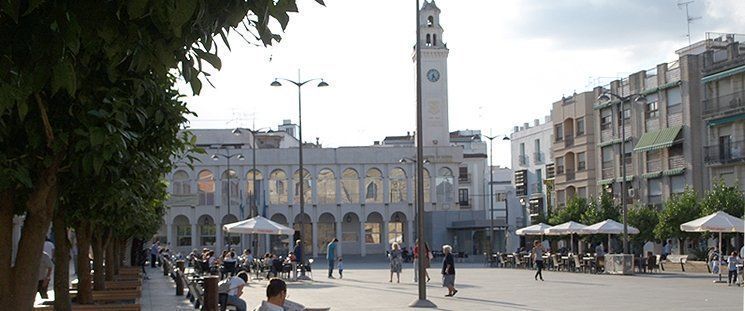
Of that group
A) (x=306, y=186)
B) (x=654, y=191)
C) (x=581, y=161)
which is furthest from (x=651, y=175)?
(x=306, y=186)

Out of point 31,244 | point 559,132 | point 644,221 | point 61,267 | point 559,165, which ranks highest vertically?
point 559,132

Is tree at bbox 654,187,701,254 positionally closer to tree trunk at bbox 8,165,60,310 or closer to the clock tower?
the clock tower

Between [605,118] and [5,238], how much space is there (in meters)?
66.3

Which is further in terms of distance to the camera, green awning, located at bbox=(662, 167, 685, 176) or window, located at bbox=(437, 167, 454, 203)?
window, located at bbox=(437, 167, 454, 203)

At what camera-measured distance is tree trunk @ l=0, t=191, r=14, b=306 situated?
950cm

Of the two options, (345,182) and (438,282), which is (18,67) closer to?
(438,282)

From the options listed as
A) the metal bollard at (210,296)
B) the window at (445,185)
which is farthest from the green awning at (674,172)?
the metal bollard at (210,296)

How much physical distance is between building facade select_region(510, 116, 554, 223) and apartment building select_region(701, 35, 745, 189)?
1221 inches

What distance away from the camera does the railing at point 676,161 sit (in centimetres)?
6325

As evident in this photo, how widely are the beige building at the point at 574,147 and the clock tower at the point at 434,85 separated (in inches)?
827

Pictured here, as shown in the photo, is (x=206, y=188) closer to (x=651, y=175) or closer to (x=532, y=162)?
(x=532, y=162)

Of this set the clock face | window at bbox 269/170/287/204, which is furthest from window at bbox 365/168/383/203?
the clock face

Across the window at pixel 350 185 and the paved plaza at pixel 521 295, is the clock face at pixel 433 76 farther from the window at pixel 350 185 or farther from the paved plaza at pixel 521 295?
the paved plaza at pixel 521 295

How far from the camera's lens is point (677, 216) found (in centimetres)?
5347
